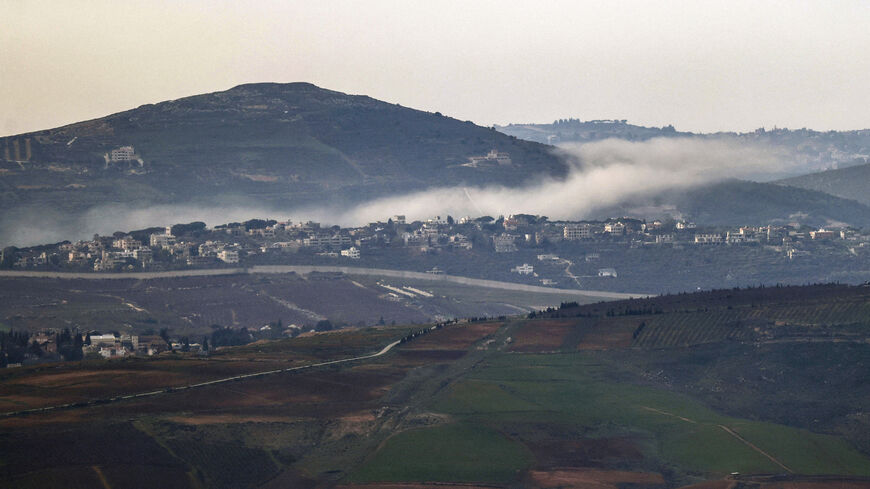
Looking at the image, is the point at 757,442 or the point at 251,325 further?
the point at 251,325

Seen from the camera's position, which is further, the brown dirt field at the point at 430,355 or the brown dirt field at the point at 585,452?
the brown dirt field at the point at 430,355

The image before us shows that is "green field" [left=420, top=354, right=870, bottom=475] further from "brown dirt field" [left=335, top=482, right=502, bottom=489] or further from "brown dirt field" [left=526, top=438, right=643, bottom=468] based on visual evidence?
"brown dirt field" [left=335, top=482, right=502, bottom=489]

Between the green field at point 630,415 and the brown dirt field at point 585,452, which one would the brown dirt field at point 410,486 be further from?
the green field at point 630,415

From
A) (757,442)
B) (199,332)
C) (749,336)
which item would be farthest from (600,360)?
(199,332)

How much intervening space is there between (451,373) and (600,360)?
12.5 meters

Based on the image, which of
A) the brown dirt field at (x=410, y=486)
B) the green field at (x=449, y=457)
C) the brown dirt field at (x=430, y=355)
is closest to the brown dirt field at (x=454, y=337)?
the brown dirt field at (x=430, y=355)

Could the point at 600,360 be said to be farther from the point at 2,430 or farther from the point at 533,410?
the point at 2,430

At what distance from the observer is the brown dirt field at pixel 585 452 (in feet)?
306

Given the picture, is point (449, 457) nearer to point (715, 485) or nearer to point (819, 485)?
point (715, 485)

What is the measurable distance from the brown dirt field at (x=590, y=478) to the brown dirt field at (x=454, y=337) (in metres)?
40.5

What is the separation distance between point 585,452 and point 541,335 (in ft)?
131

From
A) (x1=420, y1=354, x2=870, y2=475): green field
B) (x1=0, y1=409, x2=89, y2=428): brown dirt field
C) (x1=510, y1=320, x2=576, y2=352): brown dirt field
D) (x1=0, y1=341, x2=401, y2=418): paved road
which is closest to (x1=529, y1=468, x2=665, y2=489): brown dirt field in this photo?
(x1=420, y1=354, x2=870, y2=475): green field

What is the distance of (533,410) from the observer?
352 feet

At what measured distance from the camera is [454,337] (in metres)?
137
